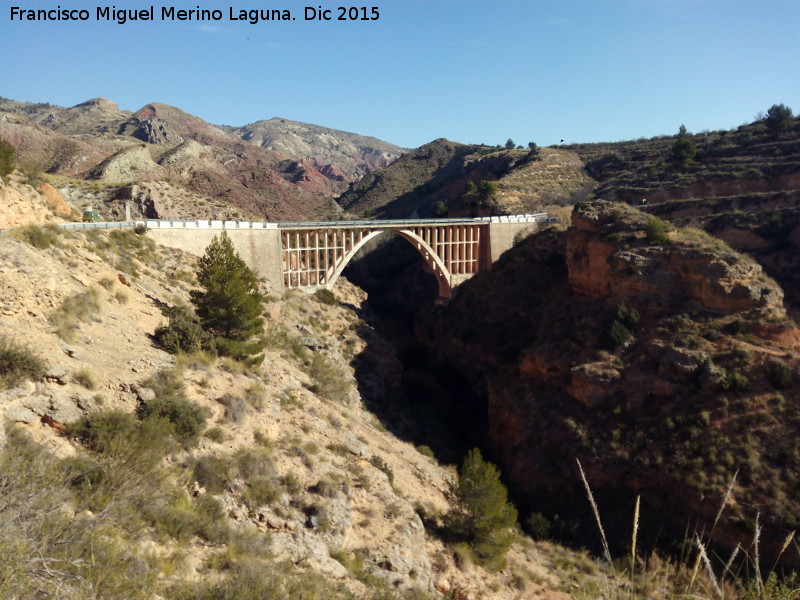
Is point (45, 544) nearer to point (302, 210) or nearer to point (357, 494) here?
point (357, 494)

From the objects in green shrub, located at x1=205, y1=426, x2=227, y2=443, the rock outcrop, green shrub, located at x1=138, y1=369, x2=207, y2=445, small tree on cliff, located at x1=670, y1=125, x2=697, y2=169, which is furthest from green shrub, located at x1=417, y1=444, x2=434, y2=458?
the rock outcrop

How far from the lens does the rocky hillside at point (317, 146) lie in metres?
156

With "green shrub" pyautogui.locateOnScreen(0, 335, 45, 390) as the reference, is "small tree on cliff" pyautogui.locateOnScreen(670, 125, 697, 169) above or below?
above

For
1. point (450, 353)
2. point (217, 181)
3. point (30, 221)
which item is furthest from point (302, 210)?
point (30, 221)

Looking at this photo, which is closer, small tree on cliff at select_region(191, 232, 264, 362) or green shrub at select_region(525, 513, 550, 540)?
small tree on cliff at select_region(191, 232, 264, 362)

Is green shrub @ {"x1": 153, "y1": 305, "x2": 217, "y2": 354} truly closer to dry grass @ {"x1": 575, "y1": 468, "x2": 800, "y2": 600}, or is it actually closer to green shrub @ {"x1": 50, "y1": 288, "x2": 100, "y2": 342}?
green shrub @ {"x1": 50, "y1": 288, "x2": 100, "y2": 342}

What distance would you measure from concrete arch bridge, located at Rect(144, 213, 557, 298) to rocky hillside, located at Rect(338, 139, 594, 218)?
8.59 metres

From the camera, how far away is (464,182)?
222 ft

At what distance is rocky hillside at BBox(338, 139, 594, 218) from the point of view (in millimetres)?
52969

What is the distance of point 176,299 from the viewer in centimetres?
2142

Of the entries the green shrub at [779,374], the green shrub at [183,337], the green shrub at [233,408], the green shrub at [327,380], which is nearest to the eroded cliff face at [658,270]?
the green shrub at [779,374]

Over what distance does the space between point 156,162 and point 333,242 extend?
3759 centimetres

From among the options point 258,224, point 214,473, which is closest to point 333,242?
point 258,224

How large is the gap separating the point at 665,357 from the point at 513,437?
8.34 meters
